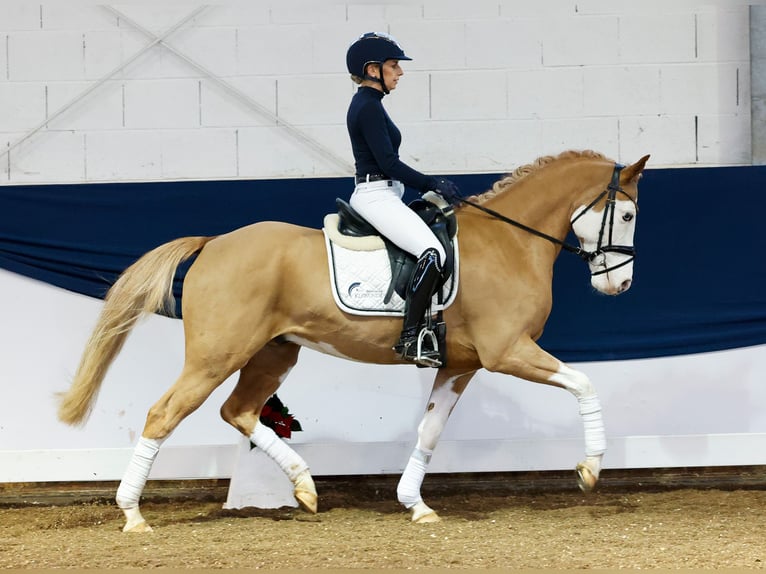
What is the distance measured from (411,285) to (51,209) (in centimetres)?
251

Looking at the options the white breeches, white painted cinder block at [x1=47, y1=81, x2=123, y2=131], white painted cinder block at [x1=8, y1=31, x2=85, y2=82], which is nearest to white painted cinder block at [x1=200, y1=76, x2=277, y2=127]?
white painted cinder block at [x1=47, y1=81, x2=123, y2=131]

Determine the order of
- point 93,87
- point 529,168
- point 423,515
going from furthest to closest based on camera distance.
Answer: point 93,87
point 529,168
point 423,515

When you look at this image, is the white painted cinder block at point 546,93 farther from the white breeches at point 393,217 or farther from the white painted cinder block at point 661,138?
the white breeches at point 393,217

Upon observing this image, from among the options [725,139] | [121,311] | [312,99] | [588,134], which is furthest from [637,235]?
[121,311]

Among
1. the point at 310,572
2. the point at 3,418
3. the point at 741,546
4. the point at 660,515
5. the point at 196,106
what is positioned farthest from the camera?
the point at 196,106

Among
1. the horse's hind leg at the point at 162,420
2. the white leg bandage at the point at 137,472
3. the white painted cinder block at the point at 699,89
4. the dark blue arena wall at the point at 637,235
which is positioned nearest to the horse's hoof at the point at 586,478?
the dark blue arena wall at the point at 637,235

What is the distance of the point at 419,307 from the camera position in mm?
4285

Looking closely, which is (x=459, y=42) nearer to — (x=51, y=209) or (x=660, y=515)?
(x=51, y=209)

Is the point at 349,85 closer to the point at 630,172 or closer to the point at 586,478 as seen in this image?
the point at 630,172

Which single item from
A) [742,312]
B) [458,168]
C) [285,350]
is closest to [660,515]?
[742,312]

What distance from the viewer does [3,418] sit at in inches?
220

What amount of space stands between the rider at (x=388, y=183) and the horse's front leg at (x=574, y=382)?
14.8 inches

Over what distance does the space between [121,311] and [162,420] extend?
58cm

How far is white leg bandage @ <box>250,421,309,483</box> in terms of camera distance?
14.8 feet
